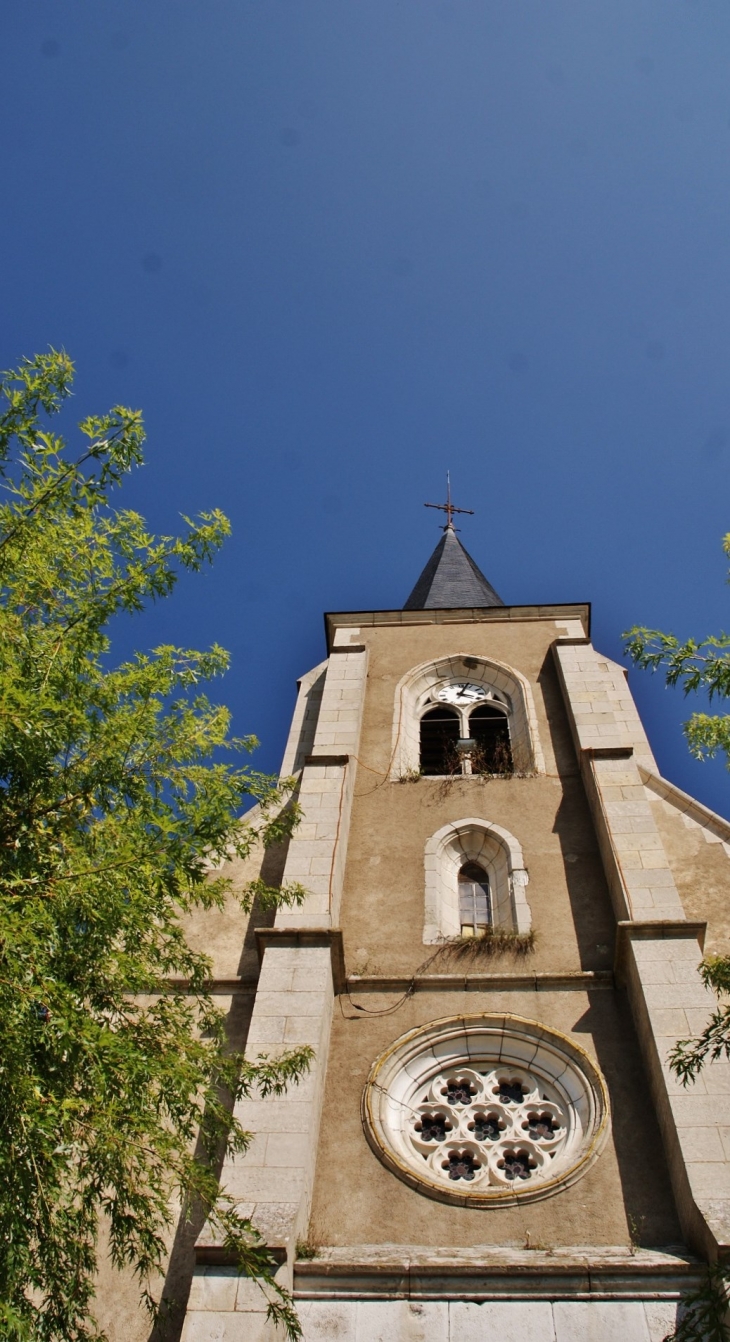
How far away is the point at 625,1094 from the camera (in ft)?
27.2

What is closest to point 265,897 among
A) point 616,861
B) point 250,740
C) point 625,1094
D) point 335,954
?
point 250,740

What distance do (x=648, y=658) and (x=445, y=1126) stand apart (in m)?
4.12

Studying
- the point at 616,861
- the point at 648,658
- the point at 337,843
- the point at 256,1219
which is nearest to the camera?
the point at 256,1219

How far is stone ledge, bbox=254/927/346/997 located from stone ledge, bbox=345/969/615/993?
12cm

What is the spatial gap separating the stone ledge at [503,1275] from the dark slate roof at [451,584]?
13806mm

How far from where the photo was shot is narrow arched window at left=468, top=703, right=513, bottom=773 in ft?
43.9

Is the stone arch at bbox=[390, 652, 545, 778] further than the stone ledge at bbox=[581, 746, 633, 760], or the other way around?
the stone arch at bbox=[390, 652, 545, 778]

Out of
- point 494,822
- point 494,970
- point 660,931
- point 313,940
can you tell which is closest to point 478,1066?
point 494,970

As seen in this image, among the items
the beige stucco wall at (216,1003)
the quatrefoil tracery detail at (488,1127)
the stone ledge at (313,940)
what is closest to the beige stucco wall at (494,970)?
the stone ledge at (313,940)

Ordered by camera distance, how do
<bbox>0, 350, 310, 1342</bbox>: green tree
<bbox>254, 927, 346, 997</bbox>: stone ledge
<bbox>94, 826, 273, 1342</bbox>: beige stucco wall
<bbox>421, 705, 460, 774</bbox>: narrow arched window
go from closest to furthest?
<bbox>0, 350, 310, 1342</bbox>: green tree < <bbox>94, 826, 273, 1342</bbox>: beige stucco wall < <bbox>254, 927, 346, 997</bbox>: stone ledge < <bbox>421, 705, 460, 774</bbox>: narrow arched window

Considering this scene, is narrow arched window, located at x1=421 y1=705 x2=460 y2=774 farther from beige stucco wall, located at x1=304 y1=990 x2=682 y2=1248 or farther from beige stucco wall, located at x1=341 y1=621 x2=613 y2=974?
beige stucco wall, located at x1=304 y1=990 x2=682 y2=1248

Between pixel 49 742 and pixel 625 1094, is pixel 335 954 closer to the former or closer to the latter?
pixel 625 1094

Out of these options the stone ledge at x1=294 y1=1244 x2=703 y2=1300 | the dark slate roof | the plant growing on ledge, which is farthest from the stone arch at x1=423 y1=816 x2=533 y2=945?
the dark slate roof

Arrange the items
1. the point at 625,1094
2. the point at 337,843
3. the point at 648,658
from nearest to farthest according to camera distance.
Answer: the point at 648,658
the point at 625,1094
the point at 337,843
